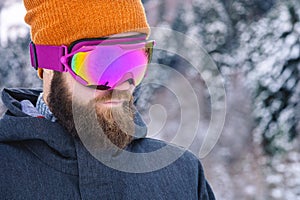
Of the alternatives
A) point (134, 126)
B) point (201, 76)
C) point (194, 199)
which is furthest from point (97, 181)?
point (201, 76)

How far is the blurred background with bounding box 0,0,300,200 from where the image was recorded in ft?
13.8

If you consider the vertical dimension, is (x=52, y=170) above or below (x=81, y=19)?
below

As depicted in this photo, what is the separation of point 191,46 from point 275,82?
2.43ft

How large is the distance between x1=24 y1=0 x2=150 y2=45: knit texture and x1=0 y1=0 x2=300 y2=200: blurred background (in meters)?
2.72

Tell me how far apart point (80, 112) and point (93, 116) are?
0.12 feet

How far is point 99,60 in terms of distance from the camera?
4.52 feet

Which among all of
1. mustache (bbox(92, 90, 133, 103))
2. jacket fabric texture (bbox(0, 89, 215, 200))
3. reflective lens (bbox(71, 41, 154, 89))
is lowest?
jacket fabric texture (bbox(0, 89, 215, 200))

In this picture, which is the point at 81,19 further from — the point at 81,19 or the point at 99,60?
the point at 99,60

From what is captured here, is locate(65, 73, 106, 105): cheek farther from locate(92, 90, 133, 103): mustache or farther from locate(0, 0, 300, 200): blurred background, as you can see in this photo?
locate(0, 0, 300, 200): blurred background

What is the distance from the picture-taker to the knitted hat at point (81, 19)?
1.37 m

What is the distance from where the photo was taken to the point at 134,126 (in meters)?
1.47

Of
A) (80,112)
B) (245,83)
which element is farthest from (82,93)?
(245,83)

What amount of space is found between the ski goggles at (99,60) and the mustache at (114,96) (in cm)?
2

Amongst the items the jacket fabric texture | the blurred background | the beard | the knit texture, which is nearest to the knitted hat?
the knit texture
